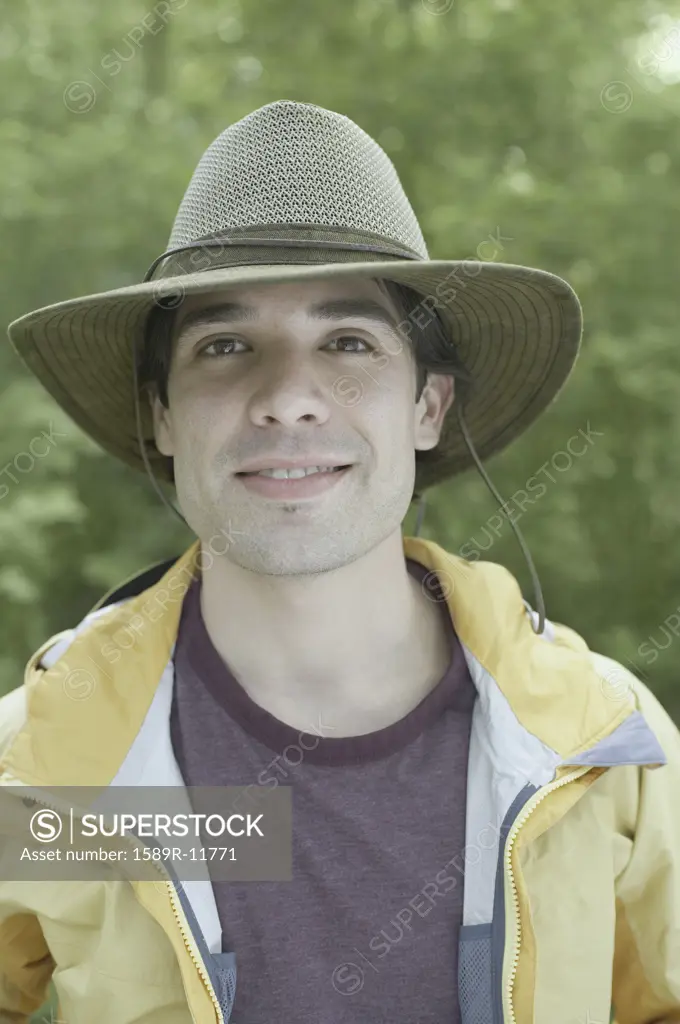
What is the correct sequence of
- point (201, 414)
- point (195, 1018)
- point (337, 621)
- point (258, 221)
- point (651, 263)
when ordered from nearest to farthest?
1. point (195, 1018)
2. point (258, 221)
3. point (201, 414)
4. point (337, 621)
5. point (651, 263)


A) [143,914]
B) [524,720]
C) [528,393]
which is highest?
[528,393]

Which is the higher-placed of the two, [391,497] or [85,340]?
[85,340]

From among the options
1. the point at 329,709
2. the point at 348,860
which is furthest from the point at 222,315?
the point at 348,860

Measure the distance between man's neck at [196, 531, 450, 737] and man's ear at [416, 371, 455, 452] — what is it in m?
0.28

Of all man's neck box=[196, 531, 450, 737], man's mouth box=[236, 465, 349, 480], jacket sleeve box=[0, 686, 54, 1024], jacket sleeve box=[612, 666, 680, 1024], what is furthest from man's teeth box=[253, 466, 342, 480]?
jacket sleeve box=[612, 666, 680, 1024]

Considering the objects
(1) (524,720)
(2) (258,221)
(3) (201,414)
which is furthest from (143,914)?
(2) (258,221)

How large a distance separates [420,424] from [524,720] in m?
0.70

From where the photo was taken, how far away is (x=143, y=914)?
170 cm

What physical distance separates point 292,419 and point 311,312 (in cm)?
21

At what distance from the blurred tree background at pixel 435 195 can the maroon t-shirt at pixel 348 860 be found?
1.26m

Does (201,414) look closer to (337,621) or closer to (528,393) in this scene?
(337,621)

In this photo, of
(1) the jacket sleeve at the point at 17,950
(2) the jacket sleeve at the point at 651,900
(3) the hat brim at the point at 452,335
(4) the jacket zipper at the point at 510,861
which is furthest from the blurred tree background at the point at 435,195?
(4) the jacket zipper at the point at 510,861

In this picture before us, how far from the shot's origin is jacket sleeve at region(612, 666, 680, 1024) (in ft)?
5.78

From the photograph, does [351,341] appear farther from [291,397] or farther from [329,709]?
[329,709]
